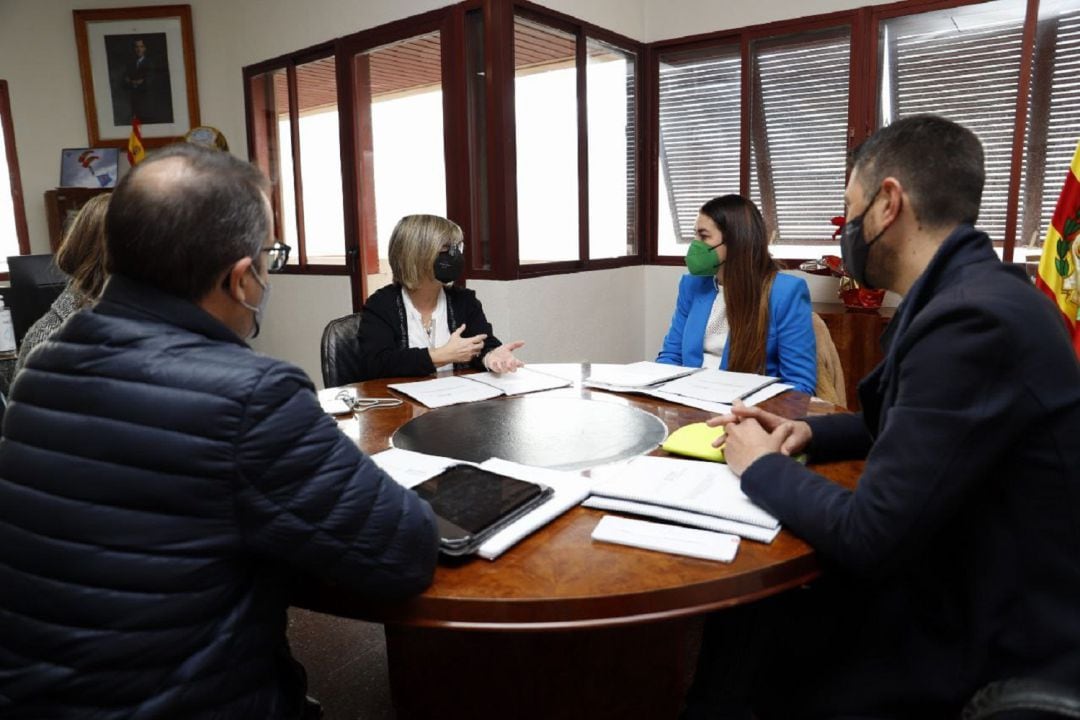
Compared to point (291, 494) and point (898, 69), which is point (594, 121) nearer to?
point (898, 69)

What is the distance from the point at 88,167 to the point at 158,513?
5049 mm

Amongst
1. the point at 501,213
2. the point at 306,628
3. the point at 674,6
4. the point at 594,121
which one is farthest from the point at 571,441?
the point at 674,6

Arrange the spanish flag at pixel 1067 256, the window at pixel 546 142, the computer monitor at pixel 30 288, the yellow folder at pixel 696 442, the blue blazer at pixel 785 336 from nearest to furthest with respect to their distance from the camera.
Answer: the yellow folder at pixel 696 442 < the blue blazer at pixel 785 336 < the spanish flag at pixel 1067 256 < the computer monitor at pixel 30 288 < the window at pixel 546 142

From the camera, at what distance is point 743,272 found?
2453 mm

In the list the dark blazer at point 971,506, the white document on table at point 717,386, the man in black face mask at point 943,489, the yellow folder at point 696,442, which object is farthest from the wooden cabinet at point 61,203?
the dark blazer at point 971,506

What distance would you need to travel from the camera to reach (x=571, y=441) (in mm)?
1486

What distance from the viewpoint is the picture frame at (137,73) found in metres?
4.86

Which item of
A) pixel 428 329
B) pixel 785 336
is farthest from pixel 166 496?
pixel 785 336

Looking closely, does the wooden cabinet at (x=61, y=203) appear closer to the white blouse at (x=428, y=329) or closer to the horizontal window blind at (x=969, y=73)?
the white blouse at (x=428, y=329)

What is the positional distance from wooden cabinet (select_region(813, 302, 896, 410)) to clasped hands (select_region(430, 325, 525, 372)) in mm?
1983

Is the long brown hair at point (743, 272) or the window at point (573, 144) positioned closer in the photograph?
the long brown hair at point (743, 272)

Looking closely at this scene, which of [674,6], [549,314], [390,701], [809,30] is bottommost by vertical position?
[390,701]

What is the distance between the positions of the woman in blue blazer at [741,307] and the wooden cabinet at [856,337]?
49.1 inches

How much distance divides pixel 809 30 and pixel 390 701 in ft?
12.7
